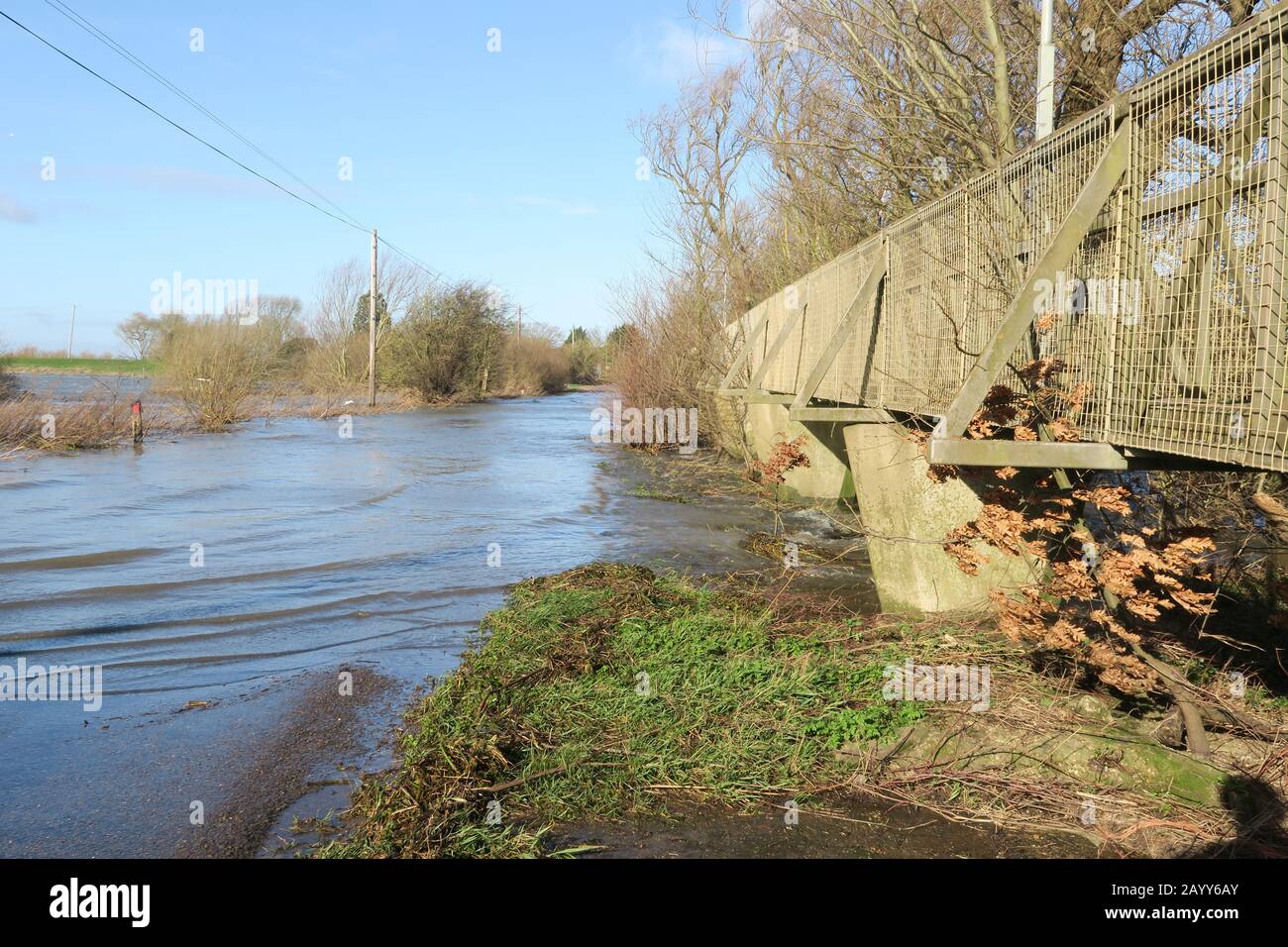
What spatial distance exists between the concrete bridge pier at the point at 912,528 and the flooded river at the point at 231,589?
3472mm

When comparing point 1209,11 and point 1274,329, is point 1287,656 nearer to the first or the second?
Answer: point 1274,329

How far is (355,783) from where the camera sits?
5.22m

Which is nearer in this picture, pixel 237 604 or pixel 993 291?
pixel 993 291

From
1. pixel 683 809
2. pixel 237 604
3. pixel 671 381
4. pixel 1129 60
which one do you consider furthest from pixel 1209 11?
pixel 671 381

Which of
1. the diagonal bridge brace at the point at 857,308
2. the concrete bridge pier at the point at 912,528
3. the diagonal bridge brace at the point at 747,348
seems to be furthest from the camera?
the diagonal bridge brace at the point at 747,348

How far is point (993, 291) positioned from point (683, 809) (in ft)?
11.6

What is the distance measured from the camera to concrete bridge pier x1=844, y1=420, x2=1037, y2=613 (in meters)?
7.11

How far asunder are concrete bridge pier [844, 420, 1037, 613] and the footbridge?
0.06 feet

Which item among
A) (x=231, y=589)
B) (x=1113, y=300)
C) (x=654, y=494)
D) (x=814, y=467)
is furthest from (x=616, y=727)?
(x=654, y=494)

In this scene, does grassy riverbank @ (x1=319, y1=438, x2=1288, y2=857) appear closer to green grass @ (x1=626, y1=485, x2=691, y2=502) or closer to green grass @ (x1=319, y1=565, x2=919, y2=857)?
green grass @ (x1=319, y1=565, x2=919, y2=857)

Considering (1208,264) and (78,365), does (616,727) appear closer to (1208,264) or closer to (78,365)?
(1208,264)

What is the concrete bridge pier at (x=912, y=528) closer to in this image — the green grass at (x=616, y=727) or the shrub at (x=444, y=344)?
the green grass at (x=616, y=727)

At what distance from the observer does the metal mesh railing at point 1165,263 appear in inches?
136

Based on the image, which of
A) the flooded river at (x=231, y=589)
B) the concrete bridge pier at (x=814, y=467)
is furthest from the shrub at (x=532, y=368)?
the concrete bridge pier at (x=814, y=467)
